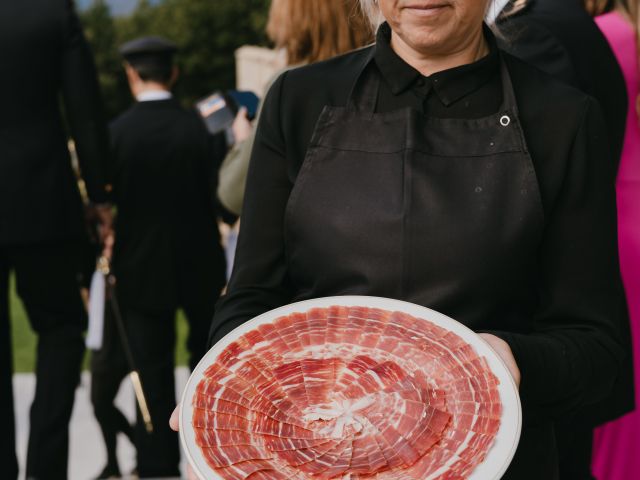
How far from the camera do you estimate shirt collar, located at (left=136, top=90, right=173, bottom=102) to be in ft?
11.7

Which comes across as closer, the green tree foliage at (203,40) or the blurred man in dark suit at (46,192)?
the blurred man in dark suit at (46,192)

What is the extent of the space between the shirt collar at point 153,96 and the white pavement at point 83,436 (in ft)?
5.20

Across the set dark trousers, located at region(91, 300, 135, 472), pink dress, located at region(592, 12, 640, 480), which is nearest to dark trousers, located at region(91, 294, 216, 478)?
dark trousers, located at region(91, 300, 135, 472)

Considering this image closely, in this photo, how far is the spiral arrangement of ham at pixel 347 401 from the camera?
946 millimetres

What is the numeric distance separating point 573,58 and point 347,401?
94cm

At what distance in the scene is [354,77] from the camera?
1.26 metres

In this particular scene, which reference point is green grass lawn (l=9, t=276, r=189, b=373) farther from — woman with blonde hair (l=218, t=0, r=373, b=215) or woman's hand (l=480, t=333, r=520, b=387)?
woman's hand (l=480, t=333, r=520, b=387)

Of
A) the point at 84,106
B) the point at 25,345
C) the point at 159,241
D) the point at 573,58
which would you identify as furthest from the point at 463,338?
the point at 25,345

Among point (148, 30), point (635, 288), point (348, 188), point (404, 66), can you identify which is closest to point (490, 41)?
point (404, 66)

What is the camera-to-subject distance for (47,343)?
9.27 ft

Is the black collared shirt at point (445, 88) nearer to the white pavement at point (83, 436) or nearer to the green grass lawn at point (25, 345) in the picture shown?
the white pavement at point (83, 436)

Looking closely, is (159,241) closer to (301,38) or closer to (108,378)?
(108,378)

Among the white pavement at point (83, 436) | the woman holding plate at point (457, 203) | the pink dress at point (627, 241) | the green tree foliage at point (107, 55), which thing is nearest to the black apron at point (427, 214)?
the woman holding plate at point (457, 203)

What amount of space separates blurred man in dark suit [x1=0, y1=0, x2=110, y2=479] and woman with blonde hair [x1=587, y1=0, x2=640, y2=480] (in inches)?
66.5
